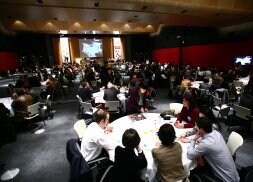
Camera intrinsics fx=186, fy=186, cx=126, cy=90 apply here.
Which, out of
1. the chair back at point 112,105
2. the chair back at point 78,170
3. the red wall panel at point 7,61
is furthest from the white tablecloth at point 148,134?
the red wall panel at point 7,61

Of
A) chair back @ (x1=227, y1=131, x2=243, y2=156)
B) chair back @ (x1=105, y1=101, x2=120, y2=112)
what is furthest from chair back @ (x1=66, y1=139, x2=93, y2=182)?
chair back @ (x1=105, y1=101, x2=120, y2=112)

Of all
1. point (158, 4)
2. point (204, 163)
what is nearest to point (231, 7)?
point (158, 4)

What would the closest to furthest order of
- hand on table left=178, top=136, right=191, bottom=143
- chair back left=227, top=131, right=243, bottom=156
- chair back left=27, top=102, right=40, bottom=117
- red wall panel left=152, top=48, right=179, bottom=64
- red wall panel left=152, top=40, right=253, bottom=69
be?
1. chair back left=227, top=131, right=243, bottom=156
2. hand on table left=178, top=136, right=191, bottom=143
3. chair back left=27, top=102, right=40, bottom=117
4. red wall panel left=152, top=40, right=253, bottom=69
5. red wall panel left=152, top=48, right=179, bottom=64

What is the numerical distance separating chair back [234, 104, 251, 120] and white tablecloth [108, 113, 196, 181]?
1.75 meters

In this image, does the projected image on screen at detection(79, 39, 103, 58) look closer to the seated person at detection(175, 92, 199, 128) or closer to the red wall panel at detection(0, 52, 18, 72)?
the red wall panel at detection(0, 52, 18, 72)

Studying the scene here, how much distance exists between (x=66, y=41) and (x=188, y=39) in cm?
1203

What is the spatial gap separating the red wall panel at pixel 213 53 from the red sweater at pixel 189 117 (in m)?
9.53

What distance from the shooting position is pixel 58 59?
18.9 metres

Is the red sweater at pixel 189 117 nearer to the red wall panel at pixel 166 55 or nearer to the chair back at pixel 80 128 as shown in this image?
the chair back at pixel 80 128

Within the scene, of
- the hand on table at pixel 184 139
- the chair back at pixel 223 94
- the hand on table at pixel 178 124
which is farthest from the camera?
the chair back at pixel 223 94

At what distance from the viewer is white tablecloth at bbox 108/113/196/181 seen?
201cm

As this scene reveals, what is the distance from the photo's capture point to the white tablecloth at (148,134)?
6.59 ft

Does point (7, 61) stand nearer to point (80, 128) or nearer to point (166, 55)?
point (80, 128)

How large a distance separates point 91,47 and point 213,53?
40.0 ft
